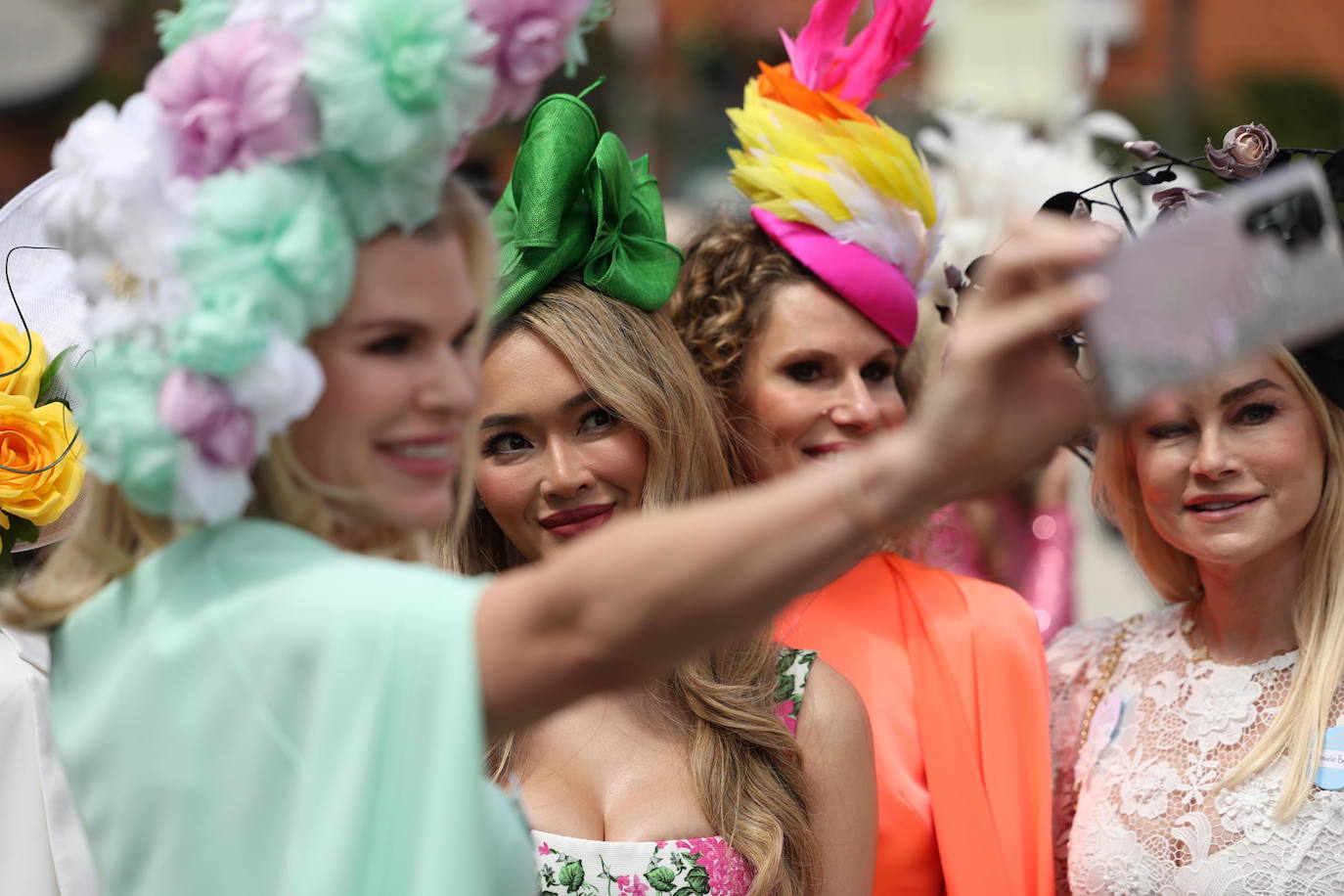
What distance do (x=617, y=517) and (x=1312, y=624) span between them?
127cm

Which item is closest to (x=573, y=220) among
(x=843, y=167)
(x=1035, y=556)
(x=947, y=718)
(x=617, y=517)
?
(x=617, y=517)

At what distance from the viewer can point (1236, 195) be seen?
Answer: 1333 mm

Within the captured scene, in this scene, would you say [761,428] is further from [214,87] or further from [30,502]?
[214,87]

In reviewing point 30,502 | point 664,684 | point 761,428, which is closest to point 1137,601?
point 761,428

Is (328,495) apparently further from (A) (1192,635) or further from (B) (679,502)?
(A) (1192,635)

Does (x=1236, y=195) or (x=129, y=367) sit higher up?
(x=1236, y=195)

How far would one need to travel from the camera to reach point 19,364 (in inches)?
105

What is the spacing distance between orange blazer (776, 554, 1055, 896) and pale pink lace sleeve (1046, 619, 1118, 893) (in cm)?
11

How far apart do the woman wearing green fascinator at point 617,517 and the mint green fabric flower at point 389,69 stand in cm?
129

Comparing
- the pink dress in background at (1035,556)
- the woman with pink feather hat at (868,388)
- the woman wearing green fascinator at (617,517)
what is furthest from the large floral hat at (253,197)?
the pink dress in background at (1035,556)

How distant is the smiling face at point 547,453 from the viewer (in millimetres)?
2807

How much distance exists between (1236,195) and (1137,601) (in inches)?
271

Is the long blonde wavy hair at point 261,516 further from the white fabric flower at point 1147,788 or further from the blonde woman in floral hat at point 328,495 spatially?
the white fabric flower at point 1147,788

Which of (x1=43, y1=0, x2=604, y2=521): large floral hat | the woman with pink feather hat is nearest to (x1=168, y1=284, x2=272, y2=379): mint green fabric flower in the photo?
(x1=43, y1=0, x2=604, y2=521): large floral hat
